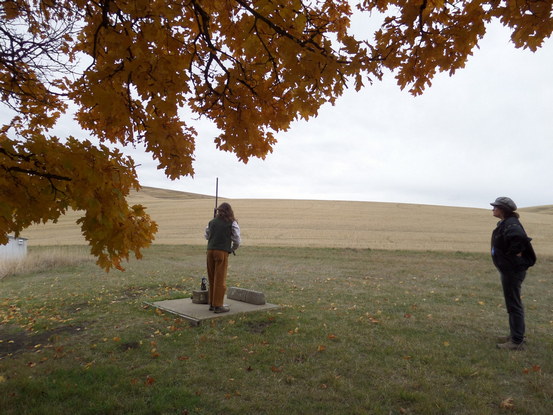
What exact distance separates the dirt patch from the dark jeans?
6260 millimetres

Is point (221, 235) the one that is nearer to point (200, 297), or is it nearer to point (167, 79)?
point (200, 297)

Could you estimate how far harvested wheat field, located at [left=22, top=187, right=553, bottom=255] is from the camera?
81.1ft

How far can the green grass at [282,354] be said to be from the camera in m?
3.98

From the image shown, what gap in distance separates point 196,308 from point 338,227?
25.2 meters

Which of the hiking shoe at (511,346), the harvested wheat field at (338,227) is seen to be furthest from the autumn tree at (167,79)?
the harvested wheat field at (338,227)

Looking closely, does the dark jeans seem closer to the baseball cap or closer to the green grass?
the green grass

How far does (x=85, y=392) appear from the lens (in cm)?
416

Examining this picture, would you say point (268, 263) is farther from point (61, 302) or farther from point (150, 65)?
point (150, 65)

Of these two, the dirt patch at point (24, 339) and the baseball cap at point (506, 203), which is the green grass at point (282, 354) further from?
the baseball cap at point (506, 203)

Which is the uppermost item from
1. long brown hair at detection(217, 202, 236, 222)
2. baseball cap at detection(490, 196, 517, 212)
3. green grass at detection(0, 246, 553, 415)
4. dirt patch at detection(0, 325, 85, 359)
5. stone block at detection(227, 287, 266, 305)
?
baseball cap at detection(490, 196, 517, 212)

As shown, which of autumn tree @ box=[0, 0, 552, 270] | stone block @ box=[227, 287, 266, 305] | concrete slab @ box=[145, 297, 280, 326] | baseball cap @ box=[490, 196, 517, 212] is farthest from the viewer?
stone block @ box=[227, 287, 266, 305]

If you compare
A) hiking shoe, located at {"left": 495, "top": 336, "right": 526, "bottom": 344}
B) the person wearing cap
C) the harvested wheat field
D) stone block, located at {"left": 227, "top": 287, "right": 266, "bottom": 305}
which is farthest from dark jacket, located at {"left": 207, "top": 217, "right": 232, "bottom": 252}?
the harvested wheat field

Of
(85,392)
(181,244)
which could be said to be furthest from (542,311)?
(181,244)

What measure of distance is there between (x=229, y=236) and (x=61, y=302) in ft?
14.4
